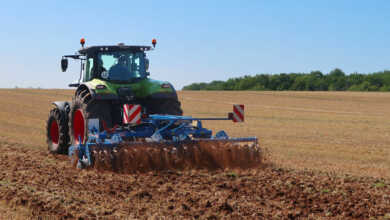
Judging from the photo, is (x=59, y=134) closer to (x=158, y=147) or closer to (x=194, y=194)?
(x=158, y=147)

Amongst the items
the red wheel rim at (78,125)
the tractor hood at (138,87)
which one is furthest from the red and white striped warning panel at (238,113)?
the red wheel rim at (78,125)

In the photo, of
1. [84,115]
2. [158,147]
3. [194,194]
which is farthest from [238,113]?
[194,194]

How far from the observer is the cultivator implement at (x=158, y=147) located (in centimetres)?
720

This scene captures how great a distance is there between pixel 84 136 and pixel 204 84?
5646 cm

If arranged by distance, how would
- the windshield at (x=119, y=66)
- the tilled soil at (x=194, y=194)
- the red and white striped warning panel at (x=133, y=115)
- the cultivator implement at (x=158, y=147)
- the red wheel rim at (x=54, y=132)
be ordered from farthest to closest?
the red wheel rim at (x=54, y=132) → the windshield at (x=119, y=66) → the red and white striped warning panel at (x=133, y=115) → the cultivator implement at (x=158, y=147) → the tilled soil at (x=194, y=194)

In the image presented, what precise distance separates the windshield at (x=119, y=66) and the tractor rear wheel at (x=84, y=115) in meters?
0.65

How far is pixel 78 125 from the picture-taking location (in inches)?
334

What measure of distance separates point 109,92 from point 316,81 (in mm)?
42711

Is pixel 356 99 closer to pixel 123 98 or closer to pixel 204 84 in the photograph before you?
pixel 123 98

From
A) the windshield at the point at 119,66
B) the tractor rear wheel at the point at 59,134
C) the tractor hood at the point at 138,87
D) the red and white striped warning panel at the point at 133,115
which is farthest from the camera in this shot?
the tractor rear wheel at the point at 59,134

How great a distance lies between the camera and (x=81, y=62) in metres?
9.40

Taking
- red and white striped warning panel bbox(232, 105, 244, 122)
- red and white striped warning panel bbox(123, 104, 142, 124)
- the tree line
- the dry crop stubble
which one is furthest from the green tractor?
the tree line

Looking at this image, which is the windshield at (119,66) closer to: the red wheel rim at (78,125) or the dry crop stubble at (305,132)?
the red wheel rim at (78,125)

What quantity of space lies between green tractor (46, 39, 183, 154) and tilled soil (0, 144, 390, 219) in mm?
1120
